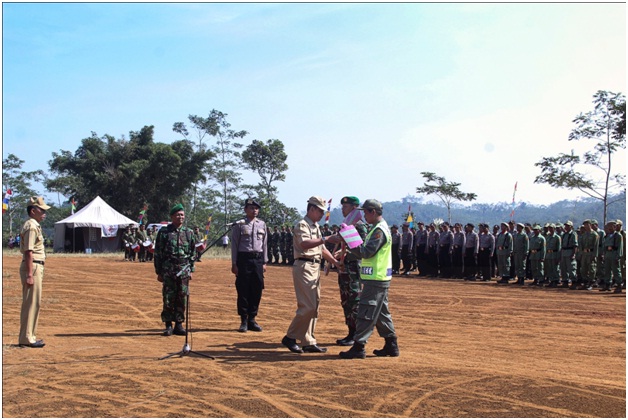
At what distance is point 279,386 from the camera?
6.04 metres

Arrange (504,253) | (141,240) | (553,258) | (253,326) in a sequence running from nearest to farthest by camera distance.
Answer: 1. (253,326)
2. (553,258)
3. (504,253)
4. (141,240)

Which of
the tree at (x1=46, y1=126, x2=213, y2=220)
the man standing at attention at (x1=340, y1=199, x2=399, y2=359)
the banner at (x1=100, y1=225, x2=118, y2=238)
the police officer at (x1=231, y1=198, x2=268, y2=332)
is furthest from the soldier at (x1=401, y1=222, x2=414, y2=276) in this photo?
the tree at (x1=46, y1=126, x2=213, y2=220)

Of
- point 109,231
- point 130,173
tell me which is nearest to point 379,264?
point 109,231

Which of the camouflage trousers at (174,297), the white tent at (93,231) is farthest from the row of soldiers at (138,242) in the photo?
the camouflage trousers at (174,297)

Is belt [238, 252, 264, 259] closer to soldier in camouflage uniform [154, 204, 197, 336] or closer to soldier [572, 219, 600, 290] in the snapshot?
soldier in camouflage uniform [154, 204, 197, 336]

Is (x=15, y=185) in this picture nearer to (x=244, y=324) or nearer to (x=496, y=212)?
(x=244, y=324)

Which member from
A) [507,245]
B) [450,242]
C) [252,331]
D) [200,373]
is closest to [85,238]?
[450,242]

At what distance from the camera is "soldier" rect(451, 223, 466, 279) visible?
23.5 meters

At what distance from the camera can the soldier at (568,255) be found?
18812 millimetres

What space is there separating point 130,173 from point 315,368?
43696mm

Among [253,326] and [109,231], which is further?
[109,231]

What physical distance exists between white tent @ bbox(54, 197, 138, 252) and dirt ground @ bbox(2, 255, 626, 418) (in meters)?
29.5

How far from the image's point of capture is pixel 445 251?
24094 mm

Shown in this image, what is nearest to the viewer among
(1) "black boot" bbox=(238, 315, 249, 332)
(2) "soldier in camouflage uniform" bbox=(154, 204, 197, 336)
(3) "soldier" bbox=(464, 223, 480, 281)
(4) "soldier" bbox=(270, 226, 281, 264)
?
(2) "soldier in camouflage uniform" bbox=(154, 204, 197, 336)
